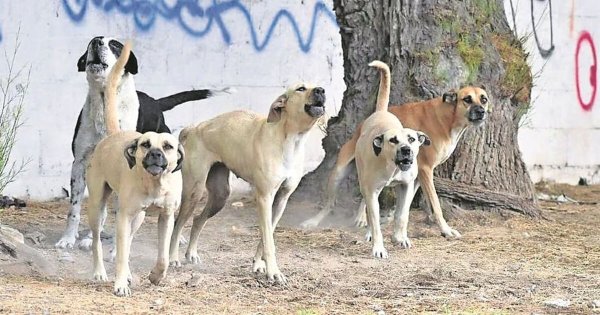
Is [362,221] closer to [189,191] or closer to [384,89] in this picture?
[384,89]

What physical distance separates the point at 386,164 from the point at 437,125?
115cm

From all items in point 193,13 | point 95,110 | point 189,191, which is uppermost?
point 193,13

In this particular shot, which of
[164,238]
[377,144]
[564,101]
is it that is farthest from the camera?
[564,101]

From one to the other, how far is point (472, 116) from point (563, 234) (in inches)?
46.4

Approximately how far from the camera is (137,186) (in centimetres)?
586

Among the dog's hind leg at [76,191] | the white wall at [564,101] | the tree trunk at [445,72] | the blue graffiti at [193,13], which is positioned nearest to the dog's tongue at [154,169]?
the dog's hind leg at [76,191]

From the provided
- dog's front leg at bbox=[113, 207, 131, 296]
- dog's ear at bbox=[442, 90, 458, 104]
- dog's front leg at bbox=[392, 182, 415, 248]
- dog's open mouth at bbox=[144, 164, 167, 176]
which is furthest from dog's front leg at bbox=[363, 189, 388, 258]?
dog's open mouth at bbox=[144, 164, 167, 176]

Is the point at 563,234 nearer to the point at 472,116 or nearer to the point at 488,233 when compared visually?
the point at 488,233

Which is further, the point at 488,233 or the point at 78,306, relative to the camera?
the point at 488,233

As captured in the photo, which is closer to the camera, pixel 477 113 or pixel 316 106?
pixel 316 106

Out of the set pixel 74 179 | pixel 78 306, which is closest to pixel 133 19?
pixel 74 179

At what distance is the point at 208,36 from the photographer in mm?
10617

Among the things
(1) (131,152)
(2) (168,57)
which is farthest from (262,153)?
(2) (168,57)

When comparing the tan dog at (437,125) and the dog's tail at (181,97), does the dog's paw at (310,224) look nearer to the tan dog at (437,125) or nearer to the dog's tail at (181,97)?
the tan dog at (437,125)
